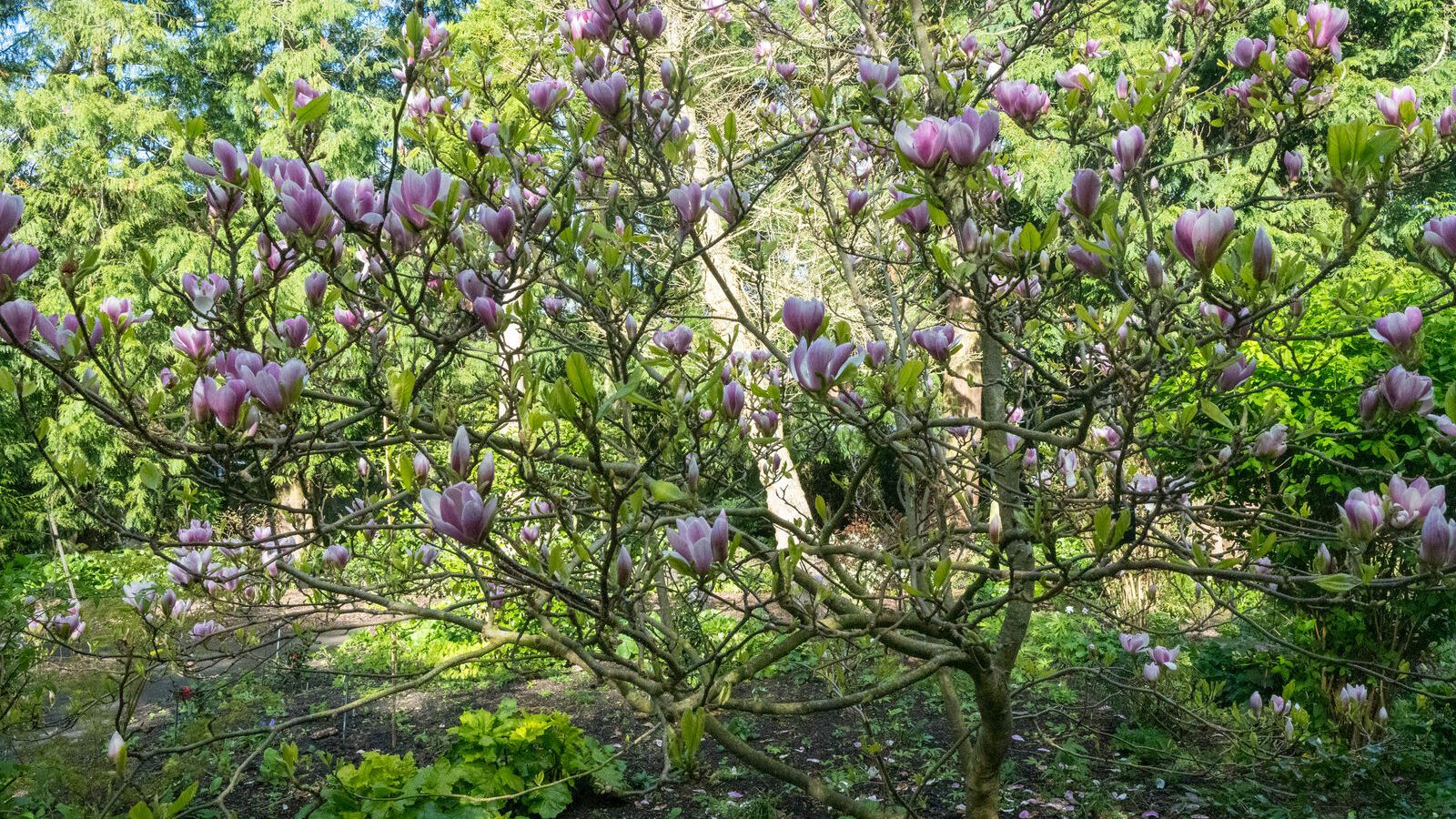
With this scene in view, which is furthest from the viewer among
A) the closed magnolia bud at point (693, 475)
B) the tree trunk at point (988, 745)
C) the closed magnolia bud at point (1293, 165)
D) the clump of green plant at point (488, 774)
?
the clump of green plant at point (488, 774)

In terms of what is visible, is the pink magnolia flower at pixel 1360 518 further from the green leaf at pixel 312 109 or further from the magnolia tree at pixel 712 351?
the green leaf at pixel 312 109

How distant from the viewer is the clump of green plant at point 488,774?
117 inches

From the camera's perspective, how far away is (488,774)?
331 centimetres

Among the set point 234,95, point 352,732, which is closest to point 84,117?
point 234,95

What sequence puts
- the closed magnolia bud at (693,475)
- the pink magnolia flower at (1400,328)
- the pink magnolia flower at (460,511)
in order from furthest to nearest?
1. the closed magnolia bud at (693,475)
2. the pink magnolia flower at (1400,328)
3. the pink magnolia flower at (460,511)

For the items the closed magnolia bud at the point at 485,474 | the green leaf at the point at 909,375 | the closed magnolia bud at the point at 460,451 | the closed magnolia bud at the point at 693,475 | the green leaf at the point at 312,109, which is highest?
the green leaf at the point at 312,109

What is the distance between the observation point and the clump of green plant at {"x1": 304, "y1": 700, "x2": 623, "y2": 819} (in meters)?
2.98

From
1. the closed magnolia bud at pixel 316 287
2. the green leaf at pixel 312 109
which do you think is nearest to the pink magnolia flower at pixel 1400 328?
the green leaf at pixel 312 109

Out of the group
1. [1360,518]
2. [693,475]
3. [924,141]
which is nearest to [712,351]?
[693,475]

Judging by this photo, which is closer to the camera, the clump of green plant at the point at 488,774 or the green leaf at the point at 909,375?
the green leaf at the point at 909,375

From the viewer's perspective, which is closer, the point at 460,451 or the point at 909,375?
the point at 460,451

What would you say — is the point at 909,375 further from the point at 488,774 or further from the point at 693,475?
the point at 488,774

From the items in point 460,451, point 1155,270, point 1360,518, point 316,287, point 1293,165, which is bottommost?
point 460,451

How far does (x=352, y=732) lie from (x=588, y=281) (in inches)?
162
